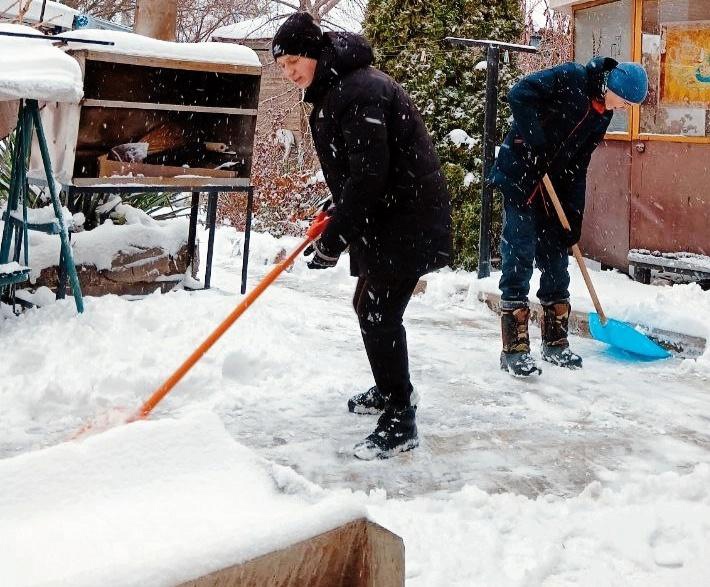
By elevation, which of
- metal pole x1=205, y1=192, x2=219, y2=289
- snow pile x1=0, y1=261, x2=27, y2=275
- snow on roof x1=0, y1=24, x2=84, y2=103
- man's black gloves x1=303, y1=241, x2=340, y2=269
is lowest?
→ man's black gloves x1=303, y1=241, x2=340, y2=269

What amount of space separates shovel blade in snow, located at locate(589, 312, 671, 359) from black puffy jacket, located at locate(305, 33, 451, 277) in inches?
96.3

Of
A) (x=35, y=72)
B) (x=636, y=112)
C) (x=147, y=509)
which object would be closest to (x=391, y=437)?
(x=147, y=509)

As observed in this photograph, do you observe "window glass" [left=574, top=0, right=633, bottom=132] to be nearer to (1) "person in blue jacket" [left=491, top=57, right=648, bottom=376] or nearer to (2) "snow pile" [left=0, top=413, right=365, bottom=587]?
(1) "person in blue jacket" [left=491, top=57, right=648, bottom=376]

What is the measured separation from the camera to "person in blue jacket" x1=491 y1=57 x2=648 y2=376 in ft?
16.6

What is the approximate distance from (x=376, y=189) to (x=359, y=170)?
106 millimetres

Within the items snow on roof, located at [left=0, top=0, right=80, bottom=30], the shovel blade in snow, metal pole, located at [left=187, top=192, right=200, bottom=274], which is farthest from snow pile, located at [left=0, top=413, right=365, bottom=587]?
snow on roof, located at [left=0, top=0, right=80, bottom=30]

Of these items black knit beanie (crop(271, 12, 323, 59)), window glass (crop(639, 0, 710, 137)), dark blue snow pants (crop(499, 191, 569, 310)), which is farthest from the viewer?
window glass (crop(639, 0, 710, 137))

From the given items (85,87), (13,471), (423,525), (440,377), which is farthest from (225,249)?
(13,471)

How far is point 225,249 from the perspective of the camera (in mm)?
10844

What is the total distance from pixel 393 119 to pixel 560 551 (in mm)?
1778

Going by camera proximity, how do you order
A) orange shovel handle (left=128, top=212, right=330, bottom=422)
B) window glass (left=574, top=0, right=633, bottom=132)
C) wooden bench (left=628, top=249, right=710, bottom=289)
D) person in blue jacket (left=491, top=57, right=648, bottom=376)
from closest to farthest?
orange shovel handle (left=128, top=212, right=330, bottom=422) → person in blue jacket (left=491, top=57, right=648, bottom=376) → wooden bench (left=628, top=249, right=710, bottom=289) → window glass (left=574, top=0, right=633, bottom=132)

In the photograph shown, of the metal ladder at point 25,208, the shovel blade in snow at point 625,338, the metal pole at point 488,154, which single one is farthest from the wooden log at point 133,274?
the shovel blade in snow at point 625,338

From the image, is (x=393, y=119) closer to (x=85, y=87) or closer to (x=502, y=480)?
(x=502, y=480)

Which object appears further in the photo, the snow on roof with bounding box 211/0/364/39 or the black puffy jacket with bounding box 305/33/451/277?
the snow on roof with bounding box 211/0/364/39
